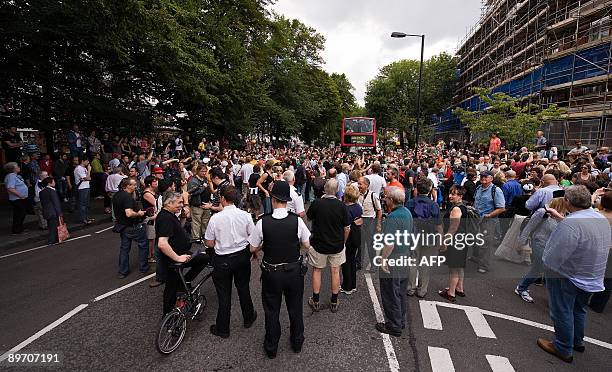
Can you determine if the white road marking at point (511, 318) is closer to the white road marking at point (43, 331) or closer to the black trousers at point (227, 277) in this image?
the black trousers at point (227, 277)

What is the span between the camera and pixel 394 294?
3.88m

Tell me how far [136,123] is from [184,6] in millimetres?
6075

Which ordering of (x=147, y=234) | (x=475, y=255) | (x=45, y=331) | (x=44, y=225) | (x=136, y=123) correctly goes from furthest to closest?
(x=136, y=123) < (x=44, y=225) < (x=475, y=255) < (x=147, y=234) < (x=45, y=331)

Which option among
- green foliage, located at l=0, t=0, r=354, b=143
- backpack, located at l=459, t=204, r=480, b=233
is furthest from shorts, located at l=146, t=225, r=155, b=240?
green foliage, located at l=0, t=0, r=354, b=143

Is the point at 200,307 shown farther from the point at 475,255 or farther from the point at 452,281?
the point at 475,255

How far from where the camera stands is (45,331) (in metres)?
4.00

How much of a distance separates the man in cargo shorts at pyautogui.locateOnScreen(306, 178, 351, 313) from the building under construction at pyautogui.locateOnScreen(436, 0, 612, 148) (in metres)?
22.4

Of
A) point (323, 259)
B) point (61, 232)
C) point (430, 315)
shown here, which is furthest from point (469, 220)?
point (61, 232)

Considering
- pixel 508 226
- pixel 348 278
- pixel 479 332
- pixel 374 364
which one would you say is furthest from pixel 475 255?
pixel 374 364

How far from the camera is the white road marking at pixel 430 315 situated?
4180 millimetres

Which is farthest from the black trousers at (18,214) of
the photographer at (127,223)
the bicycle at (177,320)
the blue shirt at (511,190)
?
the blue shirt at (511,190)

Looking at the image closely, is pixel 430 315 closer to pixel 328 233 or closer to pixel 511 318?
pixel 511 318

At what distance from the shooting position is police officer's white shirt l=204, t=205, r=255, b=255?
3.59 meters

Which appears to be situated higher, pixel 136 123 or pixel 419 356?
pixel 136 123
